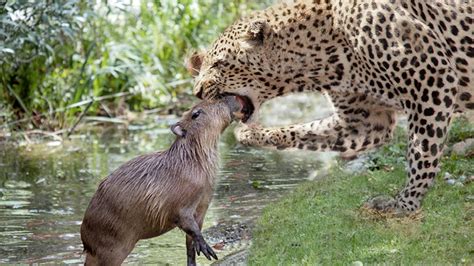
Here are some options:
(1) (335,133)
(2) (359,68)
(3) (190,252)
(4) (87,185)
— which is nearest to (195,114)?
(3) (190,252)

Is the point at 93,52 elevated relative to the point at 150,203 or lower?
lower

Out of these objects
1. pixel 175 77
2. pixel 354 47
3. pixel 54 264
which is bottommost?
pixel 175 77

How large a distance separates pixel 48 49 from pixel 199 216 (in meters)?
5.29

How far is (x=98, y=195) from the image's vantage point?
7.23m

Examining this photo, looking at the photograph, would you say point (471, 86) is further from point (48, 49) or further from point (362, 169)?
point (48, 49)

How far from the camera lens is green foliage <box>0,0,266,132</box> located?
1158 cm

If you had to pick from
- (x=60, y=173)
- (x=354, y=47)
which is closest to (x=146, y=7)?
(x=60, y=173)

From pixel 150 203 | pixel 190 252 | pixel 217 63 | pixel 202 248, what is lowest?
pixel 190 252

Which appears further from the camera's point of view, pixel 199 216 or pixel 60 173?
pixel 60 173

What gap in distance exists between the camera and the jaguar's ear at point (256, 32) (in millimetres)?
8484

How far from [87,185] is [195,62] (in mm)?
2118

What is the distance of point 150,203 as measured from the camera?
23.3ft

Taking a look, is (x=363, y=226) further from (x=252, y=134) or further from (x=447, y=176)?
(x=252, y=134)

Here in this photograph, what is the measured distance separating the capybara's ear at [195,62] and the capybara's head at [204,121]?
1.11m
